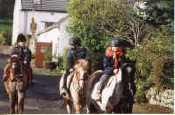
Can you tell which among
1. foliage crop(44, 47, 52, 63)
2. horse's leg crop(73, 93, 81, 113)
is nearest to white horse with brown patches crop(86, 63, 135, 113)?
horse's leg crop(73, 93, 81, 113)

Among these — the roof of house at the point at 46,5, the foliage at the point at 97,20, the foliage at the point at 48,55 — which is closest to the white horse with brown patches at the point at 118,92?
the foliage at the point at 97,20

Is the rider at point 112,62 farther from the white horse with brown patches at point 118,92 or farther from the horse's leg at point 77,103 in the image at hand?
the horse's leg at point 77,103

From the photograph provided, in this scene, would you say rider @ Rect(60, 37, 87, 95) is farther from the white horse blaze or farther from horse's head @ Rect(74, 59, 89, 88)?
the white horse blaze

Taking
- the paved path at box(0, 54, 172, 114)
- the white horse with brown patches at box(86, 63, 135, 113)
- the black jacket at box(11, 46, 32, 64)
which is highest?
the black jacket at box(11, 46, 32, 64)

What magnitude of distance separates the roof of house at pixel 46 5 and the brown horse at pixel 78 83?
1942 cm

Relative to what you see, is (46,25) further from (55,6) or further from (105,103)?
(105,103)

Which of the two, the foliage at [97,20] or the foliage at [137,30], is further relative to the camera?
the foliage at [97,20]

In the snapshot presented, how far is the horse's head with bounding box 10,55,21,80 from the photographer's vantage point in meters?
11.0

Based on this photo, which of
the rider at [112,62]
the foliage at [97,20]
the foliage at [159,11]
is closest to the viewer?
the rider at [112,62]

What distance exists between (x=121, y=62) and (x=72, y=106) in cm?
170

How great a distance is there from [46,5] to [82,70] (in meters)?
21.3

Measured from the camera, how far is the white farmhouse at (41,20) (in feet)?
92.8

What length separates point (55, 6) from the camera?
30.7 m

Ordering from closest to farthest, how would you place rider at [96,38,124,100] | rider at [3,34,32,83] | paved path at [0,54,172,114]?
1. rider at [96,38,124,100]
2. rider at [3,34,32,83]
3. paved path at [0,54,172,114]
